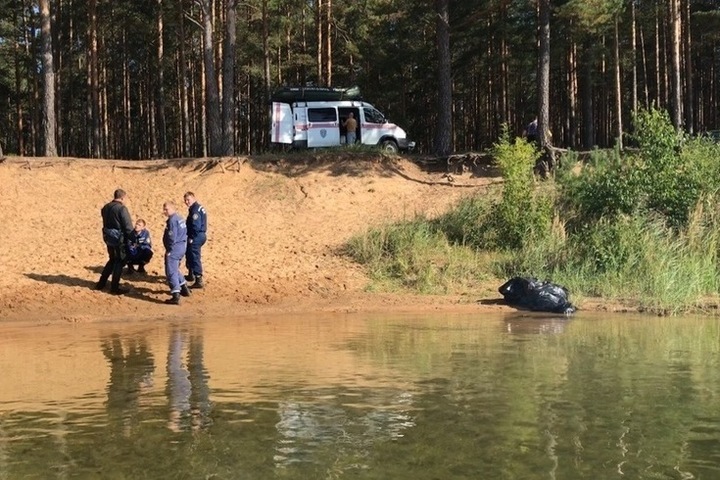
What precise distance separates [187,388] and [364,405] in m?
1.87

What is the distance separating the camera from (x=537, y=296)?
1413 centimetres

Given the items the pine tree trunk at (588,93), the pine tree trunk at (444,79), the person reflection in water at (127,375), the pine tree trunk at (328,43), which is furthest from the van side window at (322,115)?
the person reflection in water at (127,375)

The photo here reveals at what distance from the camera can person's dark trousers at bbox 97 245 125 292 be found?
14.5 metres

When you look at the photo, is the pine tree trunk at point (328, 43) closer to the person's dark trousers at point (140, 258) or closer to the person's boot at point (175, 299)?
the person's dark trousers at point (140, 258)

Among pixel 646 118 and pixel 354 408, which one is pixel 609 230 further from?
pixel 354 408

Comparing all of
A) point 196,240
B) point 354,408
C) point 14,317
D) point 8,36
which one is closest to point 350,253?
point 196,240

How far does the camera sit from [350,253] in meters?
18.4

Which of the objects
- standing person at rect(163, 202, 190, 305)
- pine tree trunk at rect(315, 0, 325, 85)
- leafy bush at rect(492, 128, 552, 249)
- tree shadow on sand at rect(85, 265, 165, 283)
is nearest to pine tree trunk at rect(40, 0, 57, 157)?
tree shadow on sand at rect(85, 265, 165, 283)

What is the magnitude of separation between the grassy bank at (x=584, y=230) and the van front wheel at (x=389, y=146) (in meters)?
5.80

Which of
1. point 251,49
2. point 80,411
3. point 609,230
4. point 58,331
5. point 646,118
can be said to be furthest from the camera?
point 251,49

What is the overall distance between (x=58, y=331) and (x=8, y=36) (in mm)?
32546

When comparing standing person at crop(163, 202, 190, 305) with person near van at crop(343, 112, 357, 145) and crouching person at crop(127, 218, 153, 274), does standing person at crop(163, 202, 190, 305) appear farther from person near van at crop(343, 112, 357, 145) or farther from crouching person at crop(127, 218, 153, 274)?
person near van at crop(343, 112, 357, 145)

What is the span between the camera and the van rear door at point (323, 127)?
2769 centimetres

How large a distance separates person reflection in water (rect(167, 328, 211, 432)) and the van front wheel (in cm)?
1538
